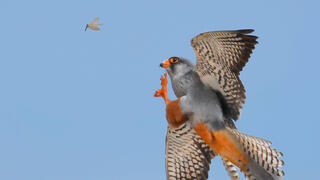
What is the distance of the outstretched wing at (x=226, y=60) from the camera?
4555mm

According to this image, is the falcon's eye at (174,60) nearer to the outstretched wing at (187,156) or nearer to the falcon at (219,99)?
the falcon at (219,99)

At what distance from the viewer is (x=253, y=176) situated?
4.70 metres

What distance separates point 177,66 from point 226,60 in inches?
22.6

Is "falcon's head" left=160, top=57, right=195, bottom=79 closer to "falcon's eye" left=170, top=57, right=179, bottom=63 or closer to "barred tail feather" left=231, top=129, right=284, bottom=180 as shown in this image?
"falcon's eye" left=170, top=57, right=179, bottom=63

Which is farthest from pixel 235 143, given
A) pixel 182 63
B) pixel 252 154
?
pixel 182 63

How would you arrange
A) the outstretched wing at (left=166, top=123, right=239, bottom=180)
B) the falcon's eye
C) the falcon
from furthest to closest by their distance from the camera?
the outstretched wing at (left=166, top=123, right=239, bottom=180)
the falcon's eye
the falcon

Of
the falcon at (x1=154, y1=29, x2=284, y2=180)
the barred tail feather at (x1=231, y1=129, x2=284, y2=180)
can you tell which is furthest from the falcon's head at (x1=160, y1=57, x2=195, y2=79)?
the barred tail feather at (x1=231, y1=129, x2=284, y2=180)

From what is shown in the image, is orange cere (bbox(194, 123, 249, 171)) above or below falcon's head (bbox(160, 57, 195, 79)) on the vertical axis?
below

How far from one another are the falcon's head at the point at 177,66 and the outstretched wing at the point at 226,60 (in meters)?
0.12

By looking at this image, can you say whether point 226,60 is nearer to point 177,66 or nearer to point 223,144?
point 177,66

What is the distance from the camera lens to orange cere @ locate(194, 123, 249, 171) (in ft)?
15.1

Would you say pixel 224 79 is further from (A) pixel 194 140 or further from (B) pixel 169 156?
(B) pixel 169 156

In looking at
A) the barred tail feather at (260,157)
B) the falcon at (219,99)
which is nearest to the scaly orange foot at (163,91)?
the falcon at (219,99)

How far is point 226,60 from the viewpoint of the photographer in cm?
463
